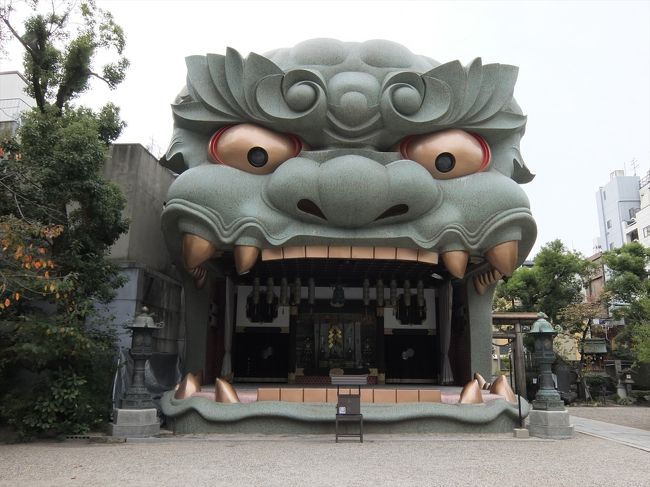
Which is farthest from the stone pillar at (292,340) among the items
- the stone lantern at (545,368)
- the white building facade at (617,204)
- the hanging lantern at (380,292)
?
the white building facade at (617,204)

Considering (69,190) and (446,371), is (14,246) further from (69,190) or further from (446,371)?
(446,371)

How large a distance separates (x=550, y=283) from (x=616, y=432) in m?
15.8

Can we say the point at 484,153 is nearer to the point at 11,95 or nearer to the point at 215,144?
the point at 215,144

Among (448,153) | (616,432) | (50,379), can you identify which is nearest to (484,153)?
(448,153)

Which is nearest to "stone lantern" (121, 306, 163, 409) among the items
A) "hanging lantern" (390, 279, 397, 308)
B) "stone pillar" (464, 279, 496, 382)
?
"hanging lantern" (390, 279, 397, 308)

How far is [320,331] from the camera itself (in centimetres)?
1576

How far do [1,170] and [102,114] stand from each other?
326 cm

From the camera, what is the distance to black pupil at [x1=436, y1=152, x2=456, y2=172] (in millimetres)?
11102

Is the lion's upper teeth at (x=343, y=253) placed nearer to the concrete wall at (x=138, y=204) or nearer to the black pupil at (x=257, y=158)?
the black pupil at (x=257, y=158)

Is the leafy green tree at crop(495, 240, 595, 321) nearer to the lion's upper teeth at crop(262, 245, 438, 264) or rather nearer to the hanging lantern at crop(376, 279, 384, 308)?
the hanging lantern at crop(376, 279, 384, 308)

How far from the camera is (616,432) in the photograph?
1238 centimetres

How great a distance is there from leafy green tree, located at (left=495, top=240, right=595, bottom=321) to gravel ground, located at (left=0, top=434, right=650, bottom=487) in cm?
1801

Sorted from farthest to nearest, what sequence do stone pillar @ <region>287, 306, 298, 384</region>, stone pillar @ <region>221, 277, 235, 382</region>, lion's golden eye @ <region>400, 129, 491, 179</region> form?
stone pillar @ <region>287, 306, 298, 384</region> → stone pillar @ <region>221, 277, 235, 382</region> → lion's golden eye @ <region>400, 129, 491, 179</region>

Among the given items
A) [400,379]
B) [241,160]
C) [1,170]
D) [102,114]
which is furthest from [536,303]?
[1,170]
